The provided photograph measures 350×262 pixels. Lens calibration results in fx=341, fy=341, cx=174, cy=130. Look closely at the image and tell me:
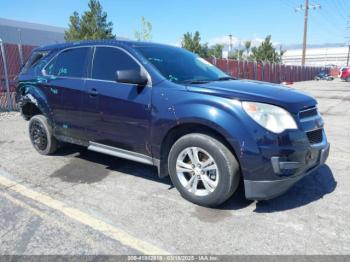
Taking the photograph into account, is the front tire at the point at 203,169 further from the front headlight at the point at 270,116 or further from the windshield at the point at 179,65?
the windshield at the point at 179,65

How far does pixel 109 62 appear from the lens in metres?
4.49

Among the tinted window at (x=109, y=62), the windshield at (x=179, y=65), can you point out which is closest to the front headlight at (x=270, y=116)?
the windshield at (x=179, y=65)

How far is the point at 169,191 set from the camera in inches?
163

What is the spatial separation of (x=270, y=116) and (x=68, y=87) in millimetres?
2918

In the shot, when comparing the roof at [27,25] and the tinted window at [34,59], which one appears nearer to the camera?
the tinted window at [34,59]

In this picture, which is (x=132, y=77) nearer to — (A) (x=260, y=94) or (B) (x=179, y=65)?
(B) (x=179, y=65)

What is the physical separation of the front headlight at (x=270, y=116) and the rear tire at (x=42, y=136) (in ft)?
11.3

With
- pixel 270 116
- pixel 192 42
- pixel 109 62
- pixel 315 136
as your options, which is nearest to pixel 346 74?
pixel 192 42

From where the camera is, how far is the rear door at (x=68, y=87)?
15.6 feet

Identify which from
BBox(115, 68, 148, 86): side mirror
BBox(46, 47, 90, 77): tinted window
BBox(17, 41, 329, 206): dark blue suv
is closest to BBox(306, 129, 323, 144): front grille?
BBox(17, 41, 329, 206): dark blue suv

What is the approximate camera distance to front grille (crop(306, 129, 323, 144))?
3.50 metres

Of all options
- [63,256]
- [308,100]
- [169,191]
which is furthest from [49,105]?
[308,100]

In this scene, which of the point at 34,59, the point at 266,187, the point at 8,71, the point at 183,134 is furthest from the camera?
the point at 8,71

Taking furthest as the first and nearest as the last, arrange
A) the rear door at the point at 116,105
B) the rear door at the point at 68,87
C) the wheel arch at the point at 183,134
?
the rear door at the point at 68,87 → the rear door at the point at 116,105 → the wheel arch at the point at 183,134
